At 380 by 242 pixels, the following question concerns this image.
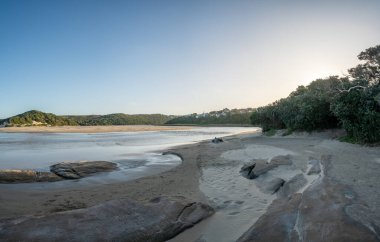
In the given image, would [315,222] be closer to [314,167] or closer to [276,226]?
[276,226]

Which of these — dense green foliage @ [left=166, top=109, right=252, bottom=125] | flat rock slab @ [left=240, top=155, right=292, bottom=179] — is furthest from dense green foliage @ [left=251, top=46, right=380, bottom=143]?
dense green foliage @ [left=166, top=109, right=252, bottom=125]

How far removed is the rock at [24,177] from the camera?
34.7 feet

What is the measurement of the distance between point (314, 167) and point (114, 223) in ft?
28.8

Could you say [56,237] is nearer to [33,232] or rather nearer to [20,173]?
[33,232]

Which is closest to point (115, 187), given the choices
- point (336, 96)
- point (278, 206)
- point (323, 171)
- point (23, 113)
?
point (278, 206)

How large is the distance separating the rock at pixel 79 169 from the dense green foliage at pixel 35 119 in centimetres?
10176

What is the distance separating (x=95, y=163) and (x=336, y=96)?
18.6m

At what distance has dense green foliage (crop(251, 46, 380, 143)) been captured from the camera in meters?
19.0

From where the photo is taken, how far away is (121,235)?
17.4 ft

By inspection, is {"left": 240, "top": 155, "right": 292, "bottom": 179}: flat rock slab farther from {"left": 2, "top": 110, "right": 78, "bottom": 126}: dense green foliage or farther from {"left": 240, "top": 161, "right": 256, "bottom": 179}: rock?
{"left": 2, "top": 110, "right": 78, "bottom": 126}: dense green foliage

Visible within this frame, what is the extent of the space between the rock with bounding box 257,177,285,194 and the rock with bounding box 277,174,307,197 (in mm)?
181

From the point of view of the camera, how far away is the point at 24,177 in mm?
10867

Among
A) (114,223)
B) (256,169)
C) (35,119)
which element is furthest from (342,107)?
(35,119)

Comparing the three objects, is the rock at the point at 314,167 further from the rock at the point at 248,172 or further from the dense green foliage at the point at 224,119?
the dense green foliage at the point at 224,119
